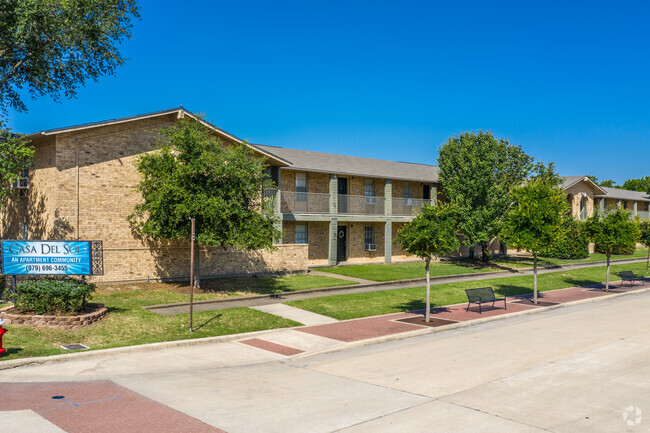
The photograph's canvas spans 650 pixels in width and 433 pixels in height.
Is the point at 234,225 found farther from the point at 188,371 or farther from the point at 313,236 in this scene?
the point at 313,236

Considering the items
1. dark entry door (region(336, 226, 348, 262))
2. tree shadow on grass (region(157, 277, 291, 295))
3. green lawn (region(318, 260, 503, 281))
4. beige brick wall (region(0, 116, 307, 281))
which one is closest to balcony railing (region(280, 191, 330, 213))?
dark entry door (region(336, 226, 348, 262))

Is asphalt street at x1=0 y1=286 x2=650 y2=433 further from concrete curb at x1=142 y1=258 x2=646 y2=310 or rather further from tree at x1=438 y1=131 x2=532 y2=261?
tree at x1=438 y1=131 x2=532 y2=261

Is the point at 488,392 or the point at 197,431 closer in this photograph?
the point at 197,431

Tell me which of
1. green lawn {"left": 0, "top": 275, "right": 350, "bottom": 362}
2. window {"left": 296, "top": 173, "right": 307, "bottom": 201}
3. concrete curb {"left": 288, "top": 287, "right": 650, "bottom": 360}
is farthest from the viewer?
window {"left": 296, "top": 173, "right": 307, "bottom": 201}

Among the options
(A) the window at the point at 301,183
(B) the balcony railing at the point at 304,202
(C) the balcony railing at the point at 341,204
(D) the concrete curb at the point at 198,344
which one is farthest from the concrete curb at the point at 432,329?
(A) the window at the point at 301,183

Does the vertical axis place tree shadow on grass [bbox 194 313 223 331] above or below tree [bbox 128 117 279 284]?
below

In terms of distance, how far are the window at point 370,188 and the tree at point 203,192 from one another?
14.6 m

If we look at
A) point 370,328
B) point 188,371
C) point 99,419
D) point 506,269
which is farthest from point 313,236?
point 99,419

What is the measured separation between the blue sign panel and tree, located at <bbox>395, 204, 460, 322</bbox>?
9385mm

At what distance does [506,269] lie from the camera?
31.6 metres

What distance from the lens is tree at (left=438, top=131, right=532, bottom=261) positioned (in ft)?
102

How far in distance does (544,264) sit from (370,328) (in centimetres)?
2343

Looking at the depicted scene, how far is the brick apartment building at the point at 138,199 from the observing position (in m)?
19.6

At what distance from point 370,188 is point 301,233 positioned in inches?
232
